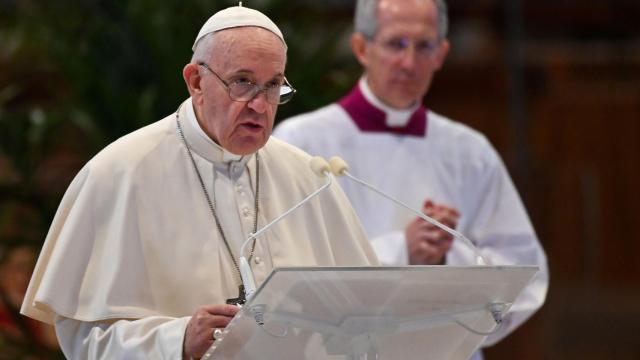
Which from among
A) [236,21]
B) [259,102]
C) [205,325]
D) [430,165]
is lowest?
[430,165]

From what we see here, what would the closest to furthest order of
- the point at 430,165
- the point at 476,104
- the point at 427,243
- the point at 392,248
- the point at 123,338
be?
the point at 123,338
the point at 427,243
the point at 392,248
the point at 430,165
the point at 476,104

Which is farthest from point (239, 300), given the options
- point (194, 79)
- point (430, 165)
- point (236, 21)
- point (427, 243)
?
point (430, 165)

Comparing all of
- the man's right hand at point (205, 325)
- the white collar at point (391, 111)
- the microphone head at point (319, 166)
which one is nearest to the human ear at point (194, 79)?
the microphone head at point (319, 166)

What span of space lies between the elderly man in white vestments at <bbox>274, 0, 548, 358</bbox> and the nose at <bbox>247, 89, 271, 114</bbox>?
1.65 metres

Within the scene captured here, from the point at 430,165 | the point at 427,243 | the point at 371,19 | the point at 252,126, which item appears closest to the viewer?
the point at 252,126

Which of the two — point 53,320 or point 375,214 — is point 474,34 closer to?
point 375,214

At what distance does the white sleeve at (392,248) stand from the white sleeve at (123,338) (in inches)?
58.9

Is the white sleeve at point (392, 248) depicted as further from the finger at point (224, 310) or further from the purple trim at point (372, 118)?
the finger at point (224, 310)

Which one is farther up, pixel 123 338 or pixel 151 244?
pixel 151 244

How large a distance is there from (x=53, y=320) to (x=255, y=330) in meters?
0.77

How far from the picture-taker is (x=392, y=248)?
16.5 feet

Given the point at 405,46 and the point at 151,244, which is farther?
the point at 405,46

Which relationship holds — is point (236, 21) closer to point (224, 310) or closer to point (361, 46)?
point (224, 310)

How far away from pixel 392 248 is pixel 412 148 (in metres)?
0.64
